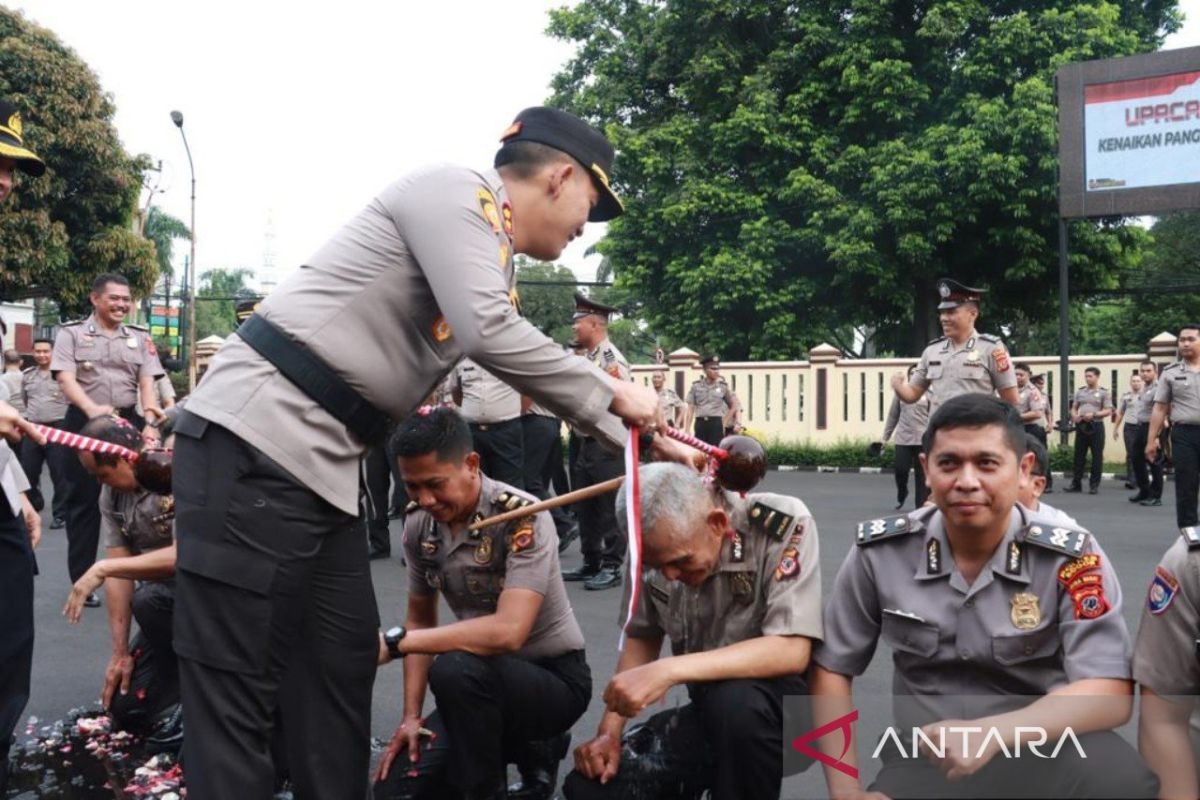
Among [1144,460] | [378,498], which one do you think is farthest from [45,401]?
[1144,460]

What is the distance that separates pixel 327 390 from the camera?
2.42 meters

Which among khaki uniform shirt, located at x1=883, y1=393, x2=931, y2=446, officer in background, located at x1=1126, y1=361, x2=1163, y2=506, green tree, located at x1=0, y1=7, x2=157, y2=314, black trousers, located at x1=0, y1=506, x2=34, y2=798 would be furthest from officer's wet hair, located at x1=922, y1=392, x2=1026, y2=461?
green tree, located at x1=0, y1=7, x2=157, y2=314

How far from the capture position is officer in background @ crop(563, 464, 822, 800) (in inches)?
113

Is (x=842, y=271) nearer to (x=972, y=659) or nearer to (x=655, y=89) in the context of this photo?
(x=655, y=89)

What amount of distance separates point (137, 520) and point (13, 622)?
1.32 meters

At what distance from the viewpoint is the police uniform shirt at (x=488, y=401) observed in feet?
24.2

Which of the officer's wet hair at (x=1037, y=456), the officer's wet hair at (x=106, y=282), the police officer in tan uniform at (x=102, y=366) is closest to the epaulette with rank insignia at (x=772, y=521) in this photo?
the officer's wet hair at (x=1037, y=456)

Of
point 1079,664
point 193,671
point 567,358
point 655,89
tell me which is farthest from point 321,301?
point 655,89

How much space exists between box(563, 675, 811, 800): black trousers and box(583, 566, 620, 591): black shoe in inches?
148

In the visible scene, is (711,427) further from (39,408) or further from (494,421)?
(494,421)

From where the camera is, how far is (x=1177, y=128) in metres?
16.3

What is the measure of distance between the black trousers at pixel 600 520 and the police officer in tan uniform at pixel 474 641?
3.51 m

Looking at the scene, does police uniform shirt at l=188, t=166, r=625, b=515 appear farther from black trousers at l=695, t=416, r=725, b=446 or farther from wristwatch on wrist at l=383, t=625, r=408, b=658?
black trousers at l=695, t=416, r=725, b=446

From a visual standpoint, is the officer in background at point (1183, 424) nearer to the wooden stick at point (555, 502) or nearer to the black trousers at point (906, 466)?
the black trousers at point (906, 466)
